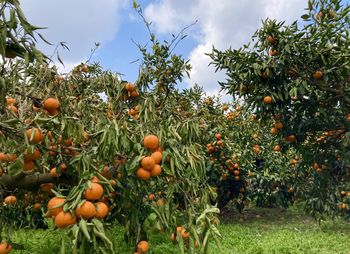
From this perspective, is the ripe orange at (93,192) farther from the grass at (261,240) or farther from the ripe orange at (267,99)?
the ripe orange at (267,99)

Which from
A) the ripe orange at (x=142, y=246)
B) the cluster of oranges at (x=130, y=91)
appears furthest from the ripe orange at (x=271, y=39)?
the ripe orange at (x=142, y=246)

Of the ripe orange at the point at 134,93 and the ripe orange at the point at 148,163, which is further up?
the ripe orange at the point at 134,93

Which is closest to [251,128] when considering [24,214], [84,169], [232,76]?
[232,76]

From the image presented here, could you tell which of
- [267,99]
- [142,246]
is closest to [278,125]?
[267,99]

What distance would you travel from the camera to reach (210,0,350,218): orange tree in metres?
5.19

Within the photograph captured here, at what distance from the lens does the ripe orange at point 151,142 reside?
7.91 ft

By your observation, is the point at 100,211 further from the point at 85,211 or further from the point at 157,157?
the point at 157,157

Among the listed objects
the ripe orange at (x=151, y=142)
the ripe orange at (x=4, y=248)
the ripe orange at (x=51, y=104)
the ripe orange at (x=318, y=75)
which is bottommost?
the ripe orange at (x=4, y=248)

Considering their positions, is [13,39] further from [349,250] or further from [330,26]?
[349,250]

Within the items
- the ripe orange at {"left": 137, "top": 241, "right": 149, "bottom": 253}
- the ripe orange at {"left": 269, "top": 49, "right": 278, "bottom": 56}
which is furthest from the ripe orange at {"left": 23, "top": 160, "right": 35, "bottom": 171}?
the ripe orange at {"left": 269, "top": 49, "right": 278, "bottom": 56}

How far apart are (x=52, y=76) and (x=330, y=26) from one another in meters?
4.06

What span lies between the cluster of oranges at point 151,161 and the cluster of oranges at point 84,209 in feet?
1.13

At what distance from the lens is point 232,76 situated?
18.7ft

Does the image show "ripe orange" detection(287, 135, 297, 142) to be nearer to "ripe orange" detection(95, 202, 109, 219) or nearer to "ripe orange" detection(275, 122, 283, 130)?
"ripe orange" detection(275, 122, 283, 130)
